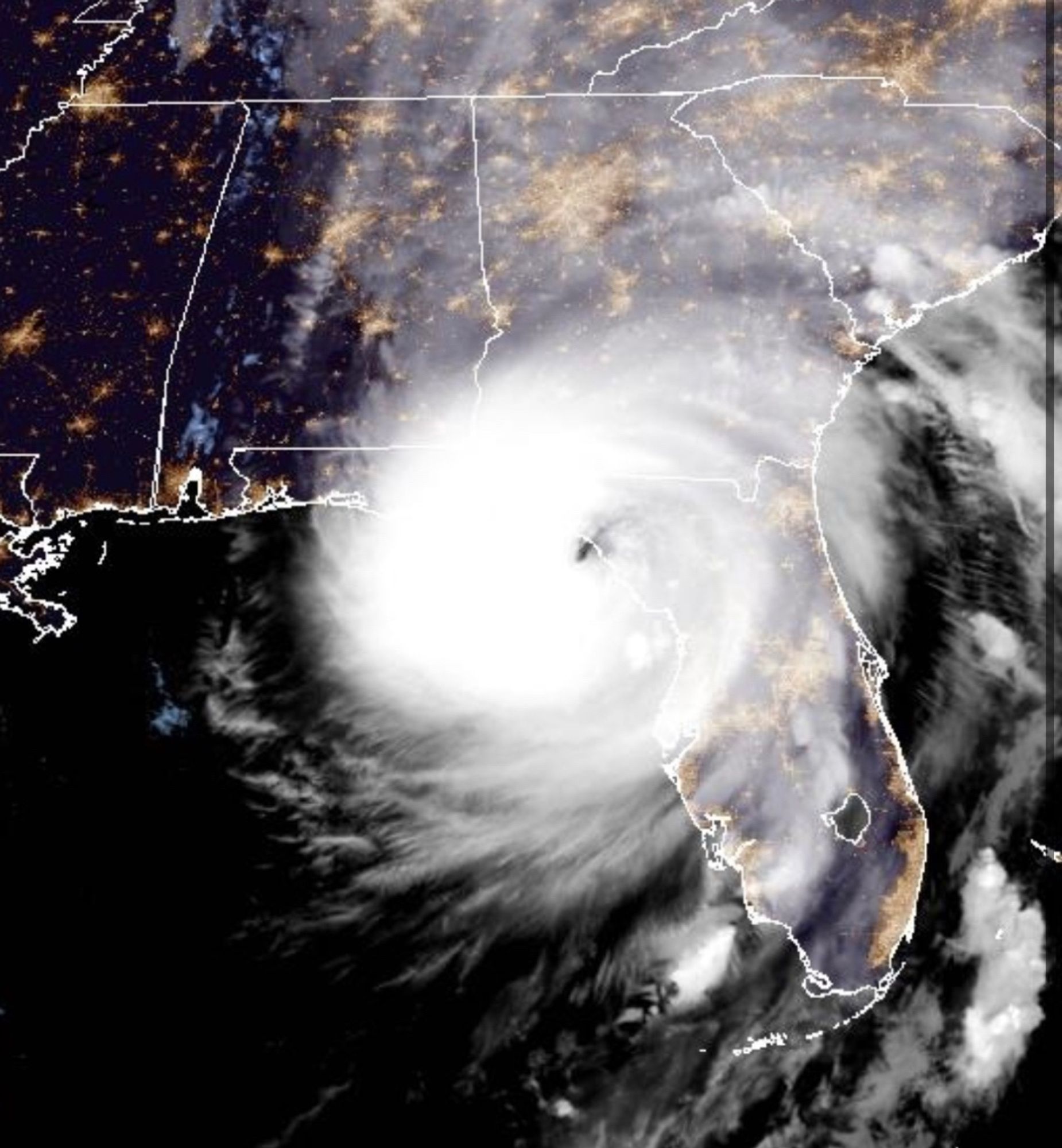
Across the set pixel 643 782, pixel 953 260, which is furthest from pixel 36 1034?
pixel 953 260

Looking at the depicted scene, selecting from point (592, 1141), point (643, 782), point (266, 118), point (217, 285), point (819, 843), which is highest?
point (266, 118)

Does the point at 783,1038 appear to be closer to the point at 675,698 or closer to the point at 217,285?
the point at 675,698

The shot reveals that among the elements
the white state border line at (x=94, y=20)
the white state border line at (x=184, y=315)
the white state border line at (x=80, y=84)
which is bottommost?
the white state border line at (x=184, y=315)

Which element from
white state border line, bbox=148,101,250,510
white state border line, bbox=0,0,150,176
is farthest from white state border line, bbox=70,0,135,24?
white state border line, bbox=148,101,250,510

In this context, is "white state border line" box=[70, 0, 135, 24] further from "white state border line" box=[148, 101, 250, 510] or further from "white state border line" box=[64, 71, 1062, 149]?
"white state border line" box=[148, 101, 250, 510]

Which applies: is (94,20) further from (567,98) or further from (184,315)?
(567,98)

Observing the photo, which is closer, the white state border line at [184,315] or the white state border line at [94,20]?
the white state border line at [184,315]

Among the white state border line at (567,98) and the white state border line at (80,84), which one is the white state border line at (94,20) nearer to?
the white state border line at (80,84)

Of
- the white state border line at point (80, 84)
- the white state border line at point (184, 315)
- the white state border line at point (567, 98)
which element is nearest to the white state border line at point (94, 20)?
the white state border line at point (80, 84)
